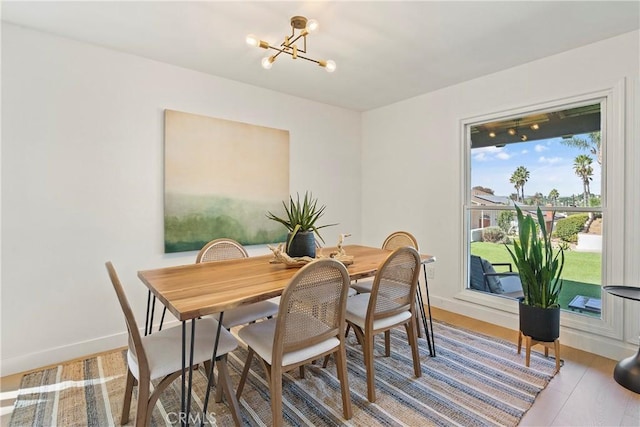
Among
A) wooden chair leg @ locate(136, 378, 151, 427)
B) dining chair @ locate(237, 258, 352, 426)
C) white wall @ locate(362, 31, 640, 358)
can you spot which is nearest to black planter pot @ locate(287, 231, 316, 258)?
dining chair @ locate(237, 258, 352, 426)

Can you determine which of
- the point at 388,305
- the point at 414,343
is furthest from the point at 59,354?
the point at 414,343

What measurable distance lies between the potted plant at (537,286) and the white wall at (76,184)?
2.81m

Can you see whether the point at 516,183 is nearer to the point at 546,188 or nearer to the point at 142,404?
the point at 546,188

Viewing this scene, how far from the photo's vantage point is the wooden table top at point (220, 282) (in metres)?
1.31

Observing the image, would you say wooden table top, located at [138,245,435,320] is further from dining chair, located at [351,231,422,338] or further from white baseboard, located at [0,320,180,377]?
white baseboard, located at [0,320,180,377]

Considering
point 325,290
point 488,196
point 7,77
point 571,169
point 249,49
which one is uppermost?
point 249,49

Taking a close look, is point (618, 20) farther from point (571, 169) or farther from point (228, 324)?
point (228, 324)

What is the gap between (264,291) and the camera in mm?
1489

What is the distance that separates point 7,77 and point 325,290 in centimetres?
257

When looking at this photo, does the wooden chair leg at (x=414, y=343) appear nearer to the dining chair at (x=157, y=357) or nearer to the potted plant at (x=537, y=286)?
the potted plant at (x=537, y=286)

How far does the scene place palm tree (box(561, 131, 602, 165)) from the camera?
247 cm

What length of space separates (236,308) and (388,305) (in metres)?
0.93

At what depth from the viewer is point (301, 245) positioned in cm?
214

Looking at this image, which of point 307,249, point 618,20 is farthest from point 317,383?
point 618,20
